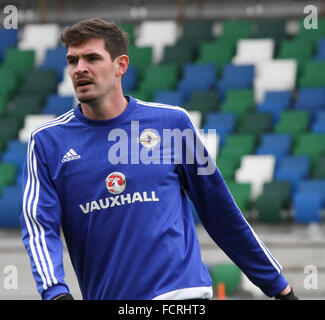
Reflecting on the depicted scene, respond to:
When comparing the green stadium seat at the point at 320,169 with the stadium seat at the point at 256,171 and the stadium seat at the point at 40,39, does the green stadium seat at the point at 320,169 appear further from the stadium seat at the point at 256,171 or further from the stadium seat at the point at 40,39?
the stadium seat at the point at 40,39

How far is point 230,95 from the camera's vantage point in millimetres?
13078

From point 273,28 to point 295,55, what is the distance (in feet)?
3.81

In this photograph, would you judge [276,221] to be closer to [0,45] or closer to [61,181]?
[0,45]

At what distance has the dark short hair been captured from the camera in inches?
125

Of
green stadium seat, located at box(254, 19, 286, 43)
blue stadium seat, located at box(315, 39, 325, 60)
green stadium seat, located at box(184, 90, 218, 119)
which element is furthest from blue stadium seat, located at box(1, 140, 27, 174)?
blue stadium seat, located at box(315, 39, 325, 60)

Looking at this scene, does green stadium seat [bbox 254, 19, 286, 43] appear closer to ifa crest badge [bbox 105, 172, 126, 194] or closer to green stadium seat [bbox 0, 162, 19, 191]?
green stadium seat [bbox 0, 162, 19, 191]

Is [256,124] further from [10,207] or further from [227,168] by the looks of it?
[10,207]

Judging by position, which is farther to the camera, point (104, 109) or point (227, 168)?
point (227, 168)

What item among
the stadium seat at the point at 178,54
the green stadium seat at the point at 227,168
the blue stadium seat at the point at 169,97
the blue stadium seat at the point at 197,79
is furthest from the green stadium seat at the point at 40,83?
the green stadium seat at the point at 227,168

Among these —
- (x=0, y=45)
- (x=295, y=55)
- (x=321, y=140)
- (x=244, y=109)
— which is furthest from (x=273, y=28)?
(x=0, y=45)

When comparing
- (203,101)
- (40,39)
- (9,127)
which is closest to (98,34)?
(203,101)

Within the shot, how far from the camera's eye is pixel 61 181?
3.20 metres

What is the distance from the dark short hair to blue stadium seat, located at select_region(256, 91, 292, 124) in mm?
9481

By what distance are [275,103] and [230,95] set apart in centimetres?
70
